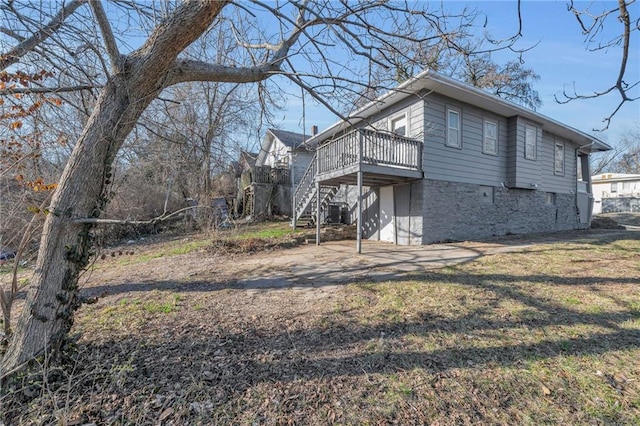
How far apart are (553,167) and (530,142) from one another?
2977 mm

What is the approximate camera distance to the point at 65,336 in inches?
102

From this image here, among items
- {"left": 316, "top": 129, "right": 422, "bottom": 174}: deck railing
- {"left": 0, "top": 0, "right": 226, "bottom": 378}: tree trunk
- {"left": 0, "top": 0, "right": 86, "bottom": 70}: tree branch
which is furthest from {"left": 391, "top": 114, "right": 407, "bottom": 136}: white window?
{"left": 0, "top": 0, "right": 86, "bottom": 70}: tree branch

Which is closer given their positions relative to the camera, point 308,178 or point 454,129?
point 454,129

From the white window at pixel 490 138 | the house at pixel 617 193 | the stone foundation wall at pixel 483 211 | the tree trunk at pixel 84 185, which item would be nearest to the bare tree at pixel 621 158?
the house at pixel 617 193

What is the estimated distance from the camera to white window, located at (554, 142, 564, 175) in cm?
1316

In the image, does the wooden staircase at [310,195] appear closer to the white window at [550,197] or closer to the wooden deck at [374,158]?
the wooden deck at [374,158]

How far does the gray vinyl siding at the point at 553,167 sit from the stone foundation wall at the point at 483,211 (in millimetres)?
457

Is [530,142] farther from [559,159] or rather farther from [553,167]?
[559,159]

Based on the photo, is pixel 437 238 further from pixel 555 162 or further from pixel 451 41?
pixel 555 162

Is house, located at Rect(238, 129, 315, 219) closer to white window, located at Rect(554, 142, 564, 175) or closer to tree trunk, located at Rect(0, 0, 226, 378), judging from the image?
white window, located at Rect(554, 142, 564, 175)

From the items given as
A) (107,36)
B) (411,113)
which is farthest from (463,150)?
(107,36)

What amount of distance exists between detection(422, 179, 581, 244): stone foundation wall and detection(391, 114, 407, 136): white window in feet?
6.48

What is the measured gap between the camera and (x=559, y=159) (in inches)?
528

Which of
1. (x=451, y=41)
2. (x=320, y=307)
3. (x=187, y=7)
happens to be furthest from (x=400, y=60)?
(x=320, y=307)
